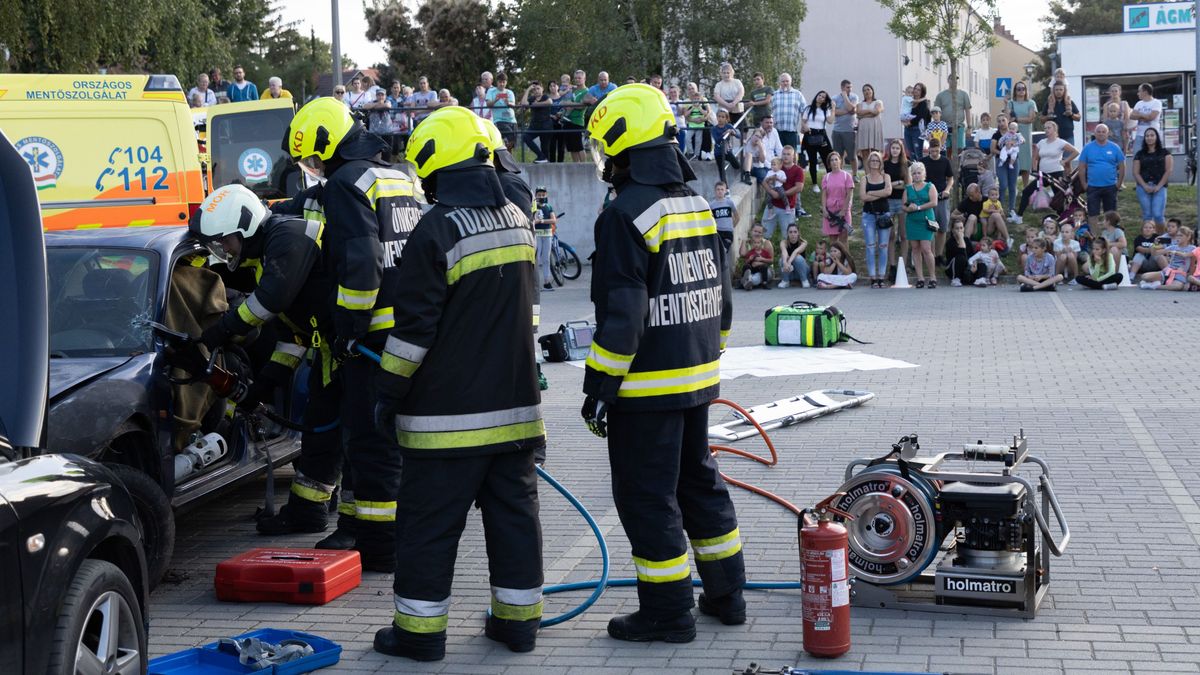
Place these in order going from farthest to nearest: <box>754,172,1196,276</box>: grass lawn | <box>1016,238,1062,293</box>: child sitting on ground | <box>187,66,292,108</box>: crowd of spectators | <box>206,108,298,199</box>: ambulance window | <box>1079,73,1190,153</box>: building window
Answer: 1. <box>1079,73,1190,153</box>: building window
2. <box>754,172,1196,276</box>: grass lawn
3. <box>187,66,292,108</box>: crowd of spectators
4. <box>1016,238,1062,293</box>: child sitting on ground
5. <box>206,108,298,199</box>: ambulance window

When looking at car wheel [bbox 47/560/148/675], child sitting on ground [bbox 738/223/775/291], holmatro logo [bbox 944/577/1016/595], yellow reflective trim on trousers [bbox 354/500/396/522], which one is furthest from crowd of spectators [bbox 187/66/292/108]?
car wheel [bbox 47/560/148/675]

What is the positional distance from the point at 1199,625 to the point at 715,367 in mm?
2144

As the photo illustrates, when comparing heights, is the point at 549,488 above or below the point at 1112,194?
below

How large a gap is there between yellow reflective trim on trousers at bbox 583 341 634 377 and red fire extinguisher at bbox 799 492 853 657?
3.00ft

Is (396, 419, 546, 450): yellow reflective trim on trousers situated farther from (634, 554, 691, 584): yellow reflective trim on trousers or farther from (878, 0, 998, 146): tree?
(878, 0, 998, 146): tree

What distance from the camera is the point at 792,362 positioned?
13398 mm

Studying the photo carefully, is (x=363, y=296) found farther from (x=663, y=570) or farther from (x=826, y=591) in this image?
(x=826, y=591)

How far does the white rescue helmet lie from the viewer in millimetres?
6766

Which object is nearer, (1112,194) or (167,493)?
(167,493)

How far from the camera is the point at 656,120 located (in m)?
5.24

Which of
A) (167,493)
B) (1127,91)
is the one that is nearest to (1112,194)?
(1127,91)

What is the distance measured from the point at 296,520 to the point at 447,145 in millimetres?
2765

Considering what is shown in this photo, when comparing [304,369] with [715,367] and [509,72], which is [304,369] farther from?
[509,72]

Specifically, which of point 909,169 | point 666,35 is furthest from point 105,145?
point 666,35
